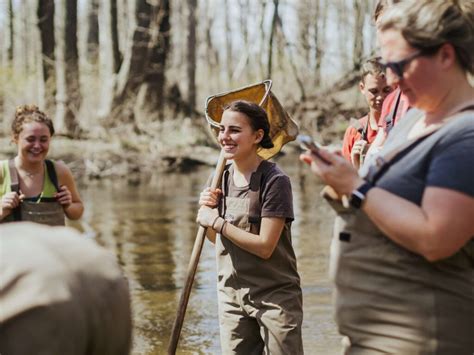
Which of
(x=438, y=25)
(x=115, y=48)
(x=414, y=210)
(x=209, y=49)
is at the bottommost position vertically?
(x=414, y=210)

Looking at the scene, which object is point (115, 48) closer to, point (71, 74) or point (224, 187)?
point (71, 74)

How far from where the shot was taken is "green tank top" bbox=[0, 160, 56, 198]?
5.80 metres

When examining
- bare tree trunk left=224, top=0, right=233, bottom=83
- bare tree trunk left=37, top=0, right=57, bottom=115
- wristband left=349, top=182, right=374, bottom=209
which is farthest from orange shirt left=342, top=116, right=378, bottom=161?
bare tree trunk left=224, top=0, right=233, bottom=83

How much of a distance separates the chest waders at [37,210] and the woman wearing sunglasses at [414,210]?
3.38 metres

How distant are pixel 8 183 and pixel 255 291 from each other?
6.61 ft

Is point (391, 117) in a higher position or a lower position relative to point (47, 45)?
lower

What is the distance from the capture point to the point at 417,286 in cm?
266

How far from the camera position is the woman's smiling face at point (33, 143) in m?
5.84

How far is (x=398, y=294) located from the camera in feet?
8.74

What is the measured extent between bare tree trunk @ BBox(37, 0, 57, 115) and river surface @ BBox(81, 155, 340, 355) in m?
6.41

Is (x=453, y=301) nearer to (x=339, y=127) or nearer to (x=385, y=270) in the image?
(x=385, y=270)

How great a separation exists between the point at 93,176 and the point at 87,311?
17396 mm

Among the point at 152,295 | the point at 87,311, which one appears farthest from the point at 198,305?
the point at 87,311

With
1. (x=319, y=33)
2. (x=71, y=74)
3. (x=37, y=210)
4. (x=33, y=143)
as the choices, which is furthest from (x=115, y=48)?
(x=37, y=210)
